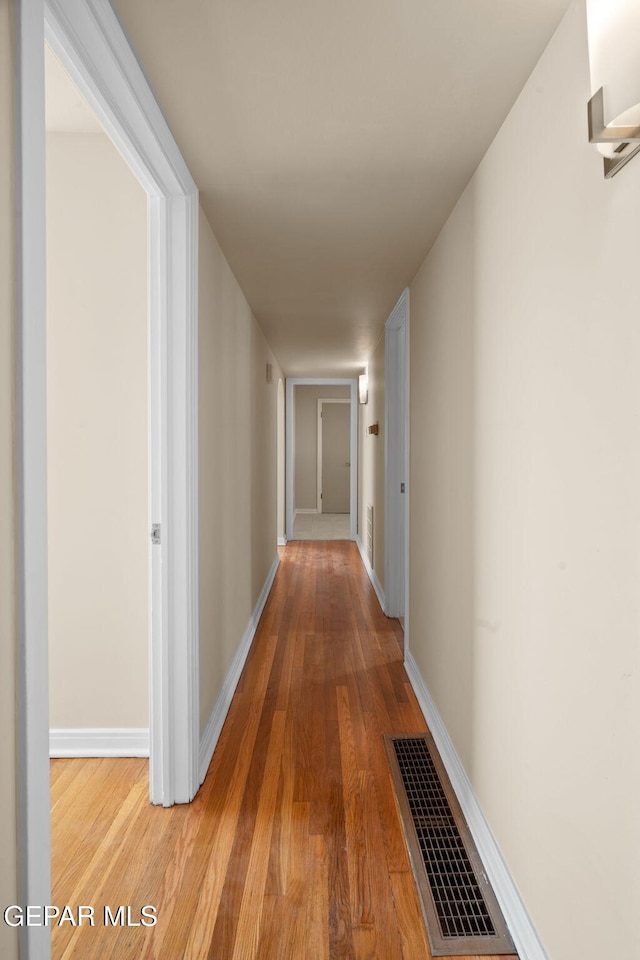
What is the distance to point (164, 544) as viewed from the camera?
212 cm

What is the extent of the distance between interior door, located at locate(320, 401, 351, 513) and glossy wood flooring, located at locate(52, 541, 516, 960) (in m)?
7.93

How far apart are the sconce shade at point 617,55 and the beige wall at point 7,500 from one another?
3.08 feet

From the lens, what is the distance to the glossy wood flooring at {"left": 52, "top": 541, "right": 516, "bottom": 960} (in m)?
1.55

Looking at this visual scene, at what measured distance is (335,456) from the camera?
1112 centimetres

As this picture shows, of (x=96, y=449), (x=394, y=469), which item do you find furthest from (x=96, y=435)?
(x=394, y=469)

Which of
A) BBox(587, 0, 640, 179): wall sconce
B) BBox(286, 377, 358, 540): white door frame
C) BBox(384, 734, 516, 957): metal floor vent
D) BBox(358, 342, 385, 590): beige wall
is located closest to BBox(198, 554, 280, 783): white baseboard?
BBox(384, 734, 516, 957): metal floor vent

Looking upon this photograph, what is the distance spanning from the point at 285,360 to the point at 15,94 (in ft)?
18.1

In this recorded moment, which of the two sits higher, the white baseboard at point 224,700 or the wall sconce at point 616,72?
the wall sconce at point 616,72

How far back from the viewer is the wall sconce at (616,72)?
3.09 feet

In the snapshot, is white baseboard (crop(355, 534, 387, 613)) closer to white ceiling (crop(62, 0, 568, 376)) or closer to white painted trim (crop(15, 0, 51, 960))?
white ceiling (crop(62, 0, 568, 376))

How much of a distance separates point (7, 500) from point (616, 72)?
1.19 m

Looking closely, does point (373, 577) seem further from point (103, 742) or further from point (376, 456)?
point (103, 742)

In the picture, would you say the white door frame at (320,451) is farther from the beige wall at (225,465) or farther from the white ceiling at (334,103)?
the white ceiling at (334,103)

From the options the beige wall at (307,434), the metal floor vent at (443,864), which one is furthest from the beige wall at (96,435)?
the beige wall at (307,434)
